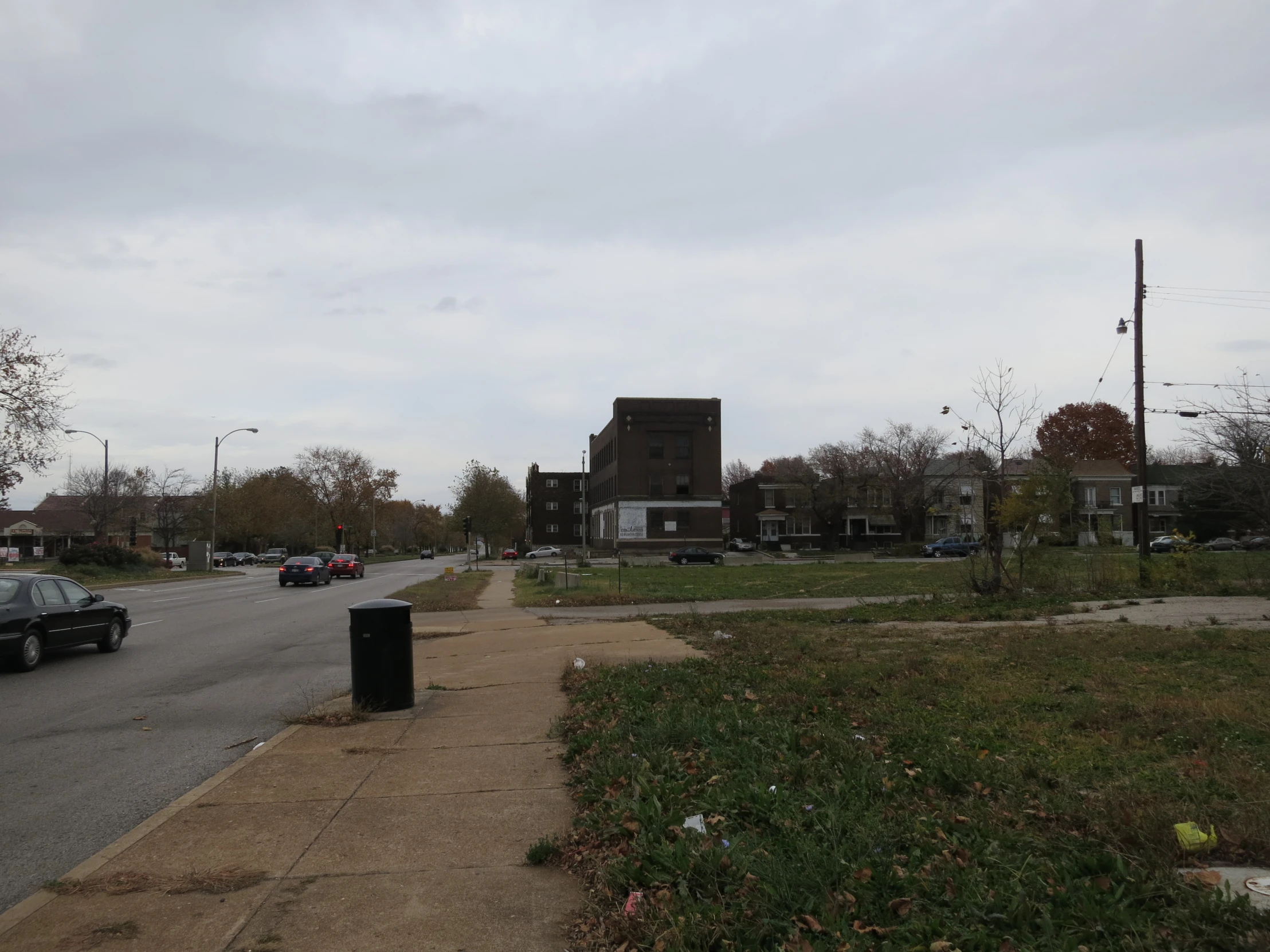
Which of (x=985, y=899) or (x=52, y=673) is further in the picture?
(x=52, y=673)

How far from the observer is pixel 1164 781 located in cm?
547

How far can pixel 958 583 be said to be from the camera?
2420cm

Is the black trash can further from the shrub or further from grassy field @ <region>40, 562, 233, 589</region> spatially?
the shrub

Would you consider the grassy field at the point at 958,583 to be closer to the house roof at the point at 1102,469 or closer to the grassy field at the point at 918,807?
the grassy field at the point at 918,807

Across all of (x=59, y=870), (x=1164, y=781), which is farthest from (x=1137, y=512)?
(x=59, y=870)

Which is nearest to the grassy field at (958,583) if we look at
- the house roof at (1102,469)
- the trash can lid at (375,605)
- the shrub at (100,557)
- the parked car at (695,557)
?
the trash can lid at (375,605)

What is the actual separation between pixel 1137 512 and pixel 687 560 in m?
34.4

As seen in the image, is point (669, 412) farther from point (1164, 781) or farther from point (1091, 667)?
point (1164, 781)

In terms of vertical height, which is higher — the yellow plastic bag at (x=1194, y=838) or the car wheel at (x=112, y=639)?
the yellow plastic bag at (x=1194, y=838)

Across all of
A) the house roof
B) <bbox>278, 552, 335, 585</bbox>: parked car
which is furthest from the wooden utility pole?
the house roof

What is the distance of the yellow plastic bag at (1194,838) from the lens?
4.15 metres

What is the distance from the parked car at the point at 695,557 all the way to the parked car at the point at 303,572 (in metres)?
23.4

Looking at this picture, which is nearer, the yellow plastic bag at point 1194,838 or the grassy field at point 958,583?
the yellow plastic bag at point 1194,838

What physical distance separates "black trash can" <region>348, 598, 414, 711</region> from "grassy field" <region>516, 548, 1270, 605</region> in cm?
1532
